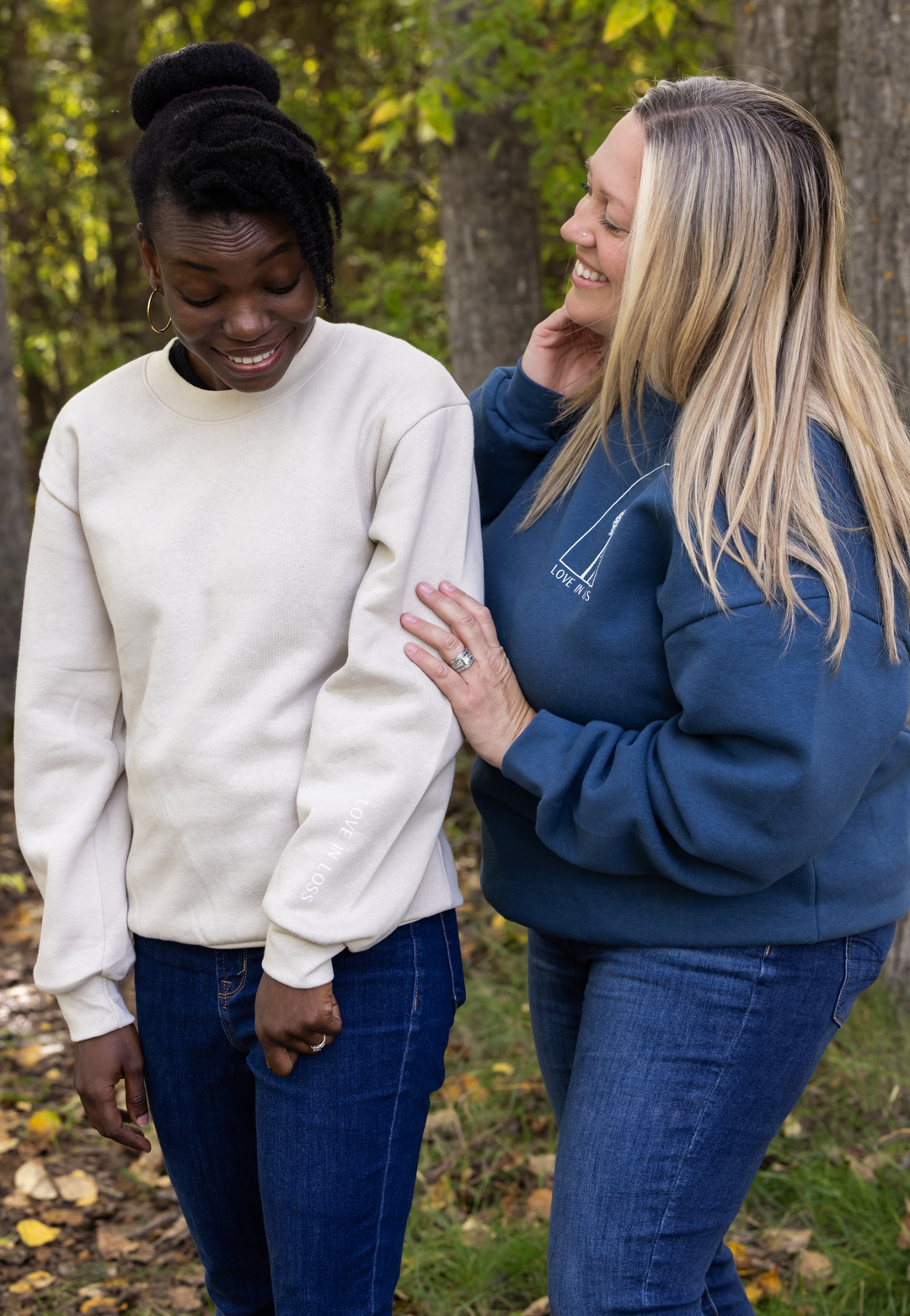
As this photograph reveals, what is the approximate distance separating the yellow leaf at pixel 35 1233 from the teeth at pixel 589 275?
254 centimetres

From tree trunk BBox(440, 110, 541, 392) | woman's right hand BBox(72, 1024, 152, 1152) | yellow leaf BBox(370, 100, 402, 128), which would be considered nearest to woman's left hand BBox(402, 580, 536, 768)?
woman's right hand BBox(72, 1024, 152, 1152)

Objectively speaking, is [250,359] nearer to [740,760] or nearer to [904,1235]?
[740,760]

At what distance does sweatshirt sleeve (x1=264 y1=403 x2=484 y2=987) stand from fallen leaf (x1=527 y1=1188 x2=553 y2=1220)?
1614 millimetres

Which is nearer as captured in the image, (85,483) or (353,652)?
(353,652)

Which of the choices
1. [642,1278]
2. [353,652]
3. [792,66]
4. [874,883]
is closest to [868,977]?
[874,883]

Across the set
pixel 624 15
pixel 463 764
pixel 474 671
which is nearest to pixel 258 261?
pixel 474 671

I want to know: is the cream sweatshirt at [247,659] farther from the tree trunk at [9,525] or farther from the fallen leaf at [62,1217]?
the tree trunk at [9,525]

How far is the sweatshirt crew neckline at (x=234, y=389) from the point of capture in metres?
1.70

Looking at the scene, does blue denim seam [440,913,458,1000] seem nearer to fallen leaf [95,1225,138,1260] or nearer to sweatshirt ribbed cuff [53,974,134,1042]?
sweatshirt ribbed cuff [53,974,134,1042]

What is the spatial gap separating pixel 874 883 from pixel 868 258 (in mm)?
1880

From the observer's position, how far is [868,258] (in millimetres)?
2982

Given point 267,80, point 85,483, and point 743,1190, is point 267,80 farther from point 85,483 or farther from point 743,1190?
point 743,1190

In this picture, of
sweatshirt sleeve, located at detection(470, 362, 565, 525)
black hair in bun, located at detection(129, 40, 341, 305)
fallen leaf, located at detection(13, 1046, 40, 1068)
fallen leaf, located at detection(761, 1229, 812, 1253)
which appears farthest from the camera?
fallen leaf, located at detection(13, 1046, 40, 1068)

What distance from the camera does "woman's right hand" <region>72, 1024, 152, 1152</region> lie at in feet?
5.79
